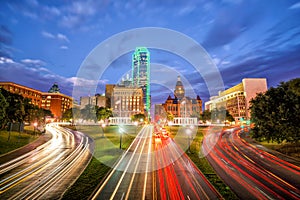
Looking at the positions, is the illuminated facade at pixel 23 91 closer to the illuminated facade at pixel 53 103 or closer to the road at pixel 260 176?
the illuminated facade at pixel 53 103

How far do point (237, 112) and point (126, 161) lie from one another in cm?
15203

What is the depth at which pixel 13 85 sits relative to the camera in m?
121

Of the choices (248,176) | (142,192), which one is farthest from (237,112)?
(142,192)

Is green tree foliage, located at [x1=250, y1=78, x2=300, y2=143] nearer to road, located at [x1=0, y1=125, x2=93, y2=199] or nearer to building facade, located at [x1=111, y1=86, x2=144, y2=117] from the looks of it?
road, located at [x1=0, y1=125, x2=93, y2=199]

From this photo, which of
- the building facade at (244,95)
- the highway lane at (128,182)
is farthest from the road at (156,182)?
the building facade at (244,95)

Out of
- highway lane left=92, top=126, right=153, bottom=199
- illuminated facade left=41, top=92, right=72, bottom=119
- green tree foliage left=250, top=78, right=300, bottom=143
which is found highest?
illuminated facade left=41, top=92, right=72, bottom=119

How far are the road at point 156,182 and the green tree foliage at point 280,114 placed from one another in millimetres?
17125

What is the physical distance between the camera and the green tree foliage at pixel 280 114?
25.2 m

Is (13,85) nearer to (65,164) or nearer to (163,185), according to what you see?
(65,164)

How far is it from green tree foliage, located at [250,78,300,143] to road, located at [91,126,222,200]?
674 inches

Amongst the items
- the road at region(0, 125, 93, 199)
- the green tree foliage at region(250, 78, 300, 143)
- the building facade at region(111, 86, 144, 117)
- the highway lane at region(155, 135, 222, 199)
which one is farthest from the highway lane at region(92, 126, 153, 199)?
the building facade at region(111, 86, 144, 117)

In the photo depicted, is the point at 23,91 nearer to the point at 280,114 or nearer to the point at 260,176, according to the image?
the point at 260,176

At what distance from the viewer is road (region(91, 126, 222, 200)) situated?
13375 mm

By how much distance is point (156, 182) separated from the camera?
627 inches
